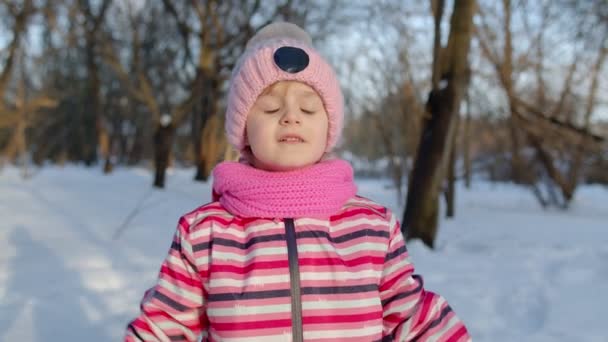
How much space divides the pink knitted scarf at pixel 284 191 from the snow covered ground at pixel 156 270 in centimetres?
150

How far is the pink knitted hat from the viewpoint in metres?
1.17

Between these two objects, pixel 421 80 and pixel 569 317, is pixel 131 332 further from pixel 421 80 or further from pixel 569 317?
pixel 421 80

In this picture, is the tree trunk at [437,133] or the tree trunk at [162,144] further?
the tree trunk at [162,144]

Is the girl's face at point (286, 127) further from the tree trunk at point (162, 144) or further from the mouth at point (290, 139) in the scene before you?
the tree trunk at point (162, 144)

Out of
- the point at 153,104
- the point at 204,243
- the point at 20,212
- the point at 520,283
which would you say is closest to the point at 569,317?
the point at 520,283

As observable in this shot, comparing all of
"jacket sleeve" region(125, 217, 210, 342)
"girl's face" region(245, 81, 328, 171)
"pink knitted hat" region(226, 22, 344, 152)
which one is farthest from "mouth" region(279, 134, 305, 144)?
"jacket sleeve" region(125, 217, 210, 342)

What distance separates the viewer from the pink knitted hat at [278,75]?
1175 mm

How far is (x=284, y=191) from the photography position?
116cm

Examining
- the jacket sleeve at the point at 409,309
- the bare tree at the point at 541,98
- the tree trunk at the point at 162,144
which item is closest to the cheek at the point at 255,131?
the jacket sleeve at the point at 409,309

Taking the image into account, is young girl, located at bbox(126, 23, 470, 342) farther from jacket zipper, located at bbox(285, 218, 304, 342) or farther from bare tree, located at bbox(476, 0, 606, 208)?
bare tree, located at bbox(476, 0, 606, 208)

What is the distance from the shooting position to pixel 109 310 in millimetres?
2635

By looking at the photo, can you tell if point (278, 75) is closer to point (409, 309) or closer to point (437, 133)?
point (409, 309)

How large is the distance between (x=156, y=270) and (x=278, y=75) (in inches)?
107

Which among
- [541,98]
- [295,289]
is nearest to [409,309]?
[295,289]
